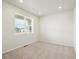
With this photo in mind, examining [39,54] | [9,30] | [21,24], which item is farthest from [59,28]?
[9,30]

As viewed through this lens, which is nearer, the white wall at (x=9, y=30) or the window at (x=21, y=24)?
the white wall at (x=9, y=30)

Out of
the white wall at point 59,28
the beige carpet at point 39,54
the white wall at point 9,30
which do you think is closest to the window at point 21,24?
the white wall at point 9,30

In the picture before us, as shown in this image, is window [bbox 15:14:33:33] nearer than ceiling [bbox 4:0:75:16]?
No

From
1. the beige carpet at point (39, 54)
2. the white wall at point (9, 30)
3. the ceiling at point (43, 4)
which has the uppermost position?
the ceiling at point (43, 4)

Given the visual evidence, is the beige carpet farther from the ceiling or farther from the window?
the ceiling

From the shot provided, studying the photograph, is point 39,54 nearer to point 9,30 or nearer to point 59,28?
point 9,30

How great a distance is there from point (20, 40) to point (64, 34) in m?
3.18

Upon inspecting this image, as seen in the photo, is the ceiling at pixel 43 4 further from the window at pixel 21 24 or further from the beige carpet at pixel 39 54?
the beige carpet at pixel 39 54

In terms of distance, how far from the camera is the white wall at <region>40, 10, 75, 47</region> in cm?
421

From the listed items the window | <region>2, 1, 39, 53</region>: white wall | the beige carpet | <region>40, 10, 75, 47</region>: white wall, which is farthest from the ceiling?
the beige carpet

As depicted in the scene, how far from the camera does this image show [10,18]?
309 centimetres

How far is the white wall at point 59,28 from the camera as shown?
4215 mm

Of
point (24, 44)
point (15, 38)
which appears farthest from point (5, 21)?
point (24, 44)

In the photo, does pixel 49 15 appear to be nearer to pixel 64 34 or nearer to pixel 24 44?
pixel 64 34
